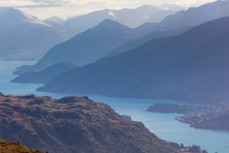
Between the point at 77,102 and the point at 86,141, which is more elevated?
the point at 77,102

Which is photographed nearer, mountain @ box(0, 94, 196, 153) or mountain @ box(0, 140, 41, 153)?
mountain @ box(0, 140, 41, 153)

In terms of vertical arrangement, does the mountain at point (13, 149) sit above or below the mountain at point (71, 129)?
below

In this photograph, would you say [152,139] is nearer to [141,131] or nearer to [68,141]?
[141,131]

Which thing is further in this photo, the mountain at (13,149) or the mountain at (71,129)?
the mountain at (71,129)

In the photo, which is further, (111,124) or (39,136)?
(111,124)

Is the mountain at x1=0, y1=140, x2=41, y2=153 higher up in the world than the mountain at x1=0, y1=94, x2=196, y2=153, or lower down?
lower down

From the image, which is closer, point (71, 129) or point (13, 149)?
point (13, 149)

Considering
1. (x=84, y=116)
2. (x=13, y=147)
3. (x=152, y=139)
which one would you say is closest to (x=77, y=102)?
(x=84, y=116)

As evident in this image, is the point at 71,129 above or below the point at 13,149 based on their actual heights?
above
